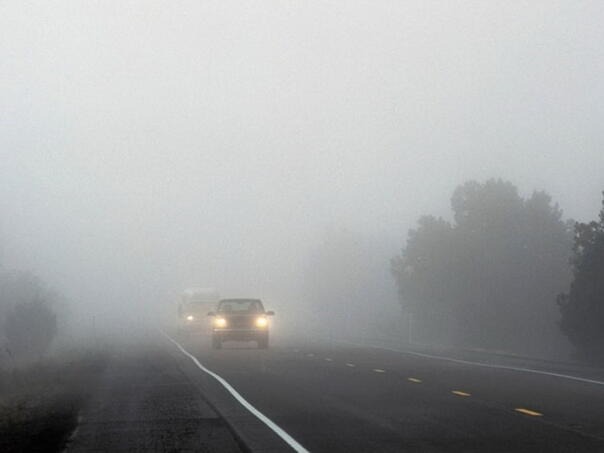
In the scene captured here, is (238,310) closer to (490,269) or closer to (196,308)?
(196,308)

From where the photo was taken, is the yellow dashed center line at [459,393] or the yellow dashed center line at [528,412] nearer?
the yellow dashed center line at [528,412]

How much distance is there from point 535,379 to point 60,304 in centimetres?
14756

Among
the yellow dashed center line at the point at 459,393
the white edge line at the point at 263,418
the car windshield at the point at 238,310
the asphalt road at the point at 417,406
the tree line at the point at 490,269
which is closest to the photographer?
the white edge line at the point at 263,418

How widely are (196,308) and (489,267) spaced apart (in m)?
19.9

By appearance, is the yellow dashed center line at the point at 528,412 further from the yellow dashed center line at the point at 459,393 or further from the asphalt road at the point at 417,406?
the yellow dashed center line at the point at 459,393

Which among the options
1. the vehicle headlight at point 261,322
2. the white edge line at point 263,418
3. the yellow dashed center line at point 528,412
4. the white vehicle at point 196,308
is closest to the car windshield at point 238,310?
the vehicle headlight at point 261,322

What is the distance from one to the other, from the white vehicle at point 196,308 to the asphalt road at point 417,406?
104 feet

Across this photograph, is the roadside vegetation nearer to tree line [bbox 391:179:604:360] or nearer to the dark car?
the dark car

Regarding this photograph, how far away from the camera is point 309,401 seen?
1966cm

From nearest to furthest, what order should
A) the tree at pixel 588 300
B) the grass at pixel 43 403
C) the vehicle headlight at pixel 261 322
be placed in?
the grass at pixel 43 403, the vehicle headlight at pixel 261 322, the tree at pixel 588 300

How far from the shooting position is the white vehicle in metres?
63.8

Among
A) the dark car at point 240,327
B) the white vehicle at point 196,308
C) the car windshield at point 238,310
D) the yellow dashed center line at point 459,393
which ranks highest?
the white vehicle at point 196,308

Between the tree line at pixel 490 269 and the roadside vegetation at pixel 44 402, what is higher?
the tree line at pixel 490 269

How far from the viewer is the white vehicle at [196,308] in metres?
63.8
